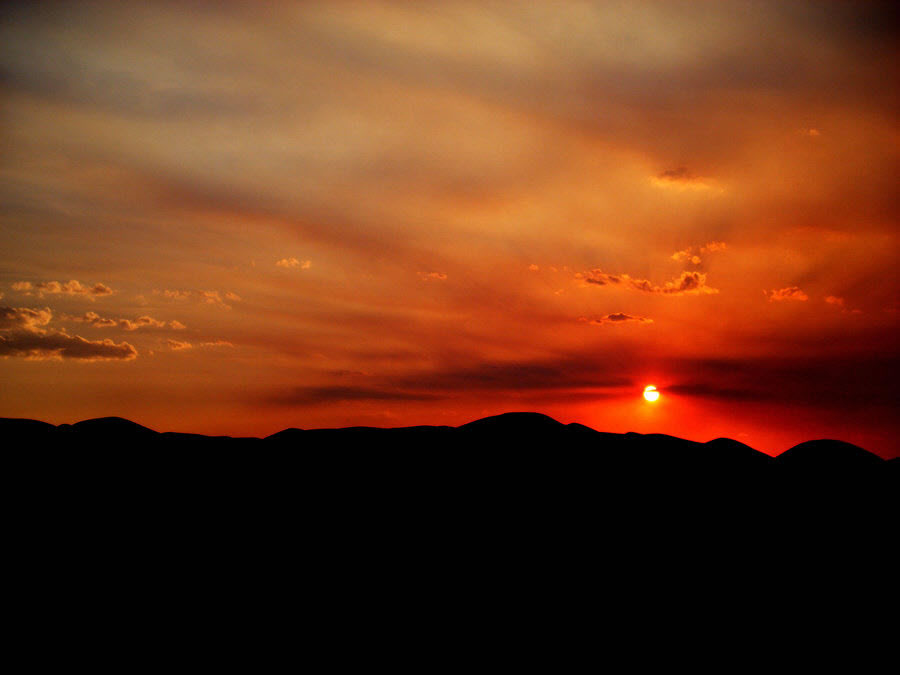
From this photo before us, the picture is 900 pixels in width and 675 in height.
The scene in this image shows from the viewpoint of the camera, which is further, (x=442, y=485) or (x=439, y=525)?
(x=442, y=485)

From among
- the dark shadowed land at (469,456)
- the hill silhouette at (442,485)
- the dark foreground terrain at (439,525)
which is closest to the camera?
the dark foreground terrain at (439,525)

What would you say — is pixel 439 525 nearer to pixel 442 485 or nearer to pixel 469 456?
pixel 442 485

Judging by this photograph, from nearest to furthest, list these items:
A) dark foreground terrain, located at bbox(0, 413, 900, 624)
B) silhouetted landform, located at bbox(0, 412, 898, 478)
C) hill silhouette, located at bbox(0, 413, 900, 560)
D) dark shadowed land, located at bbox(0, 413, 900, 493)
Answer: dark foreground terrain, located at bbox(0, 413, 900, 624)
hill silhouette, located at bbox(0, 413, 900, 560)
dark shadowed land, located at bbox(0, 413, 900, 493)
silhouetted landform, located at bbox(0, 412, 898, 478)

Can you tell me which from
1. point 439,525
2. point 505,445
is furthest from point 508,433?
point 439,525

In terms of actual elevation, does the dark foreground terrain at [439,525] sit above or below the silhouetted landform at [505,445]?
below

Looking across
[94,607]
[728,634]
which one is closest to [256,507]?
[94,607]

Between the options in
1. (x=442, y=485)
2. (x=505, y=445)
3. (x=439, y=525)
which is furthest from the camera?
(x=505, y=445)

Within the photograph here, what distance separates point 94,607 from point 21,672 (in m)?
3.90

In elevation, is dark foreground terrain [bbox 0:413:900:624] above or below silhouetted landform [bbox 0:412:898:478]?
below

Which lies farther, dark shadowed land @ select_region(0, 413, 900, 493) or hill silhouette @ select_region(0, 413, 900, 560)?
dark shadowed land @ select_region(0, 413, 900, 493)

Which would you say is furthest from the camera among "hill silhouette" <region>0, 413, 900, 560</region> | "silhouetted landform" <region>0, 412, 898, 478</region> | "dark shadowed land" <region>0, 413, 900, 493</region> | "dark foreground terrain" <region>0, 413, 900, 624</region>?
"silhouetted landform" <region>0, 412, 898, 478</region>

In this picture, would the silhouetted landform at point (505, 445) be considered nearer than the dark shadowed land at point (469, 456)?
No

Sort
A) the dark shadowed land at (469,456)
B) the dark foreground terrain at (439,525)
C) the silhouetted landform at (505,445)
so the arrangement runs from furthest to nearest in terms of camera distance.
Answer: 1. the silhouetted landform at (505,445)
2. the dark shadowed land at (469,456)
3. the dark foreground terrain at (439,525)

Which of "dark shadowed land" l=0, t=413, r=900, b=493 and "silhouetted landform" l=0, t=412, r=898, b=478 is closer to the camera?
"dark shadowed land" l=0, t=413, r=900, b=493
